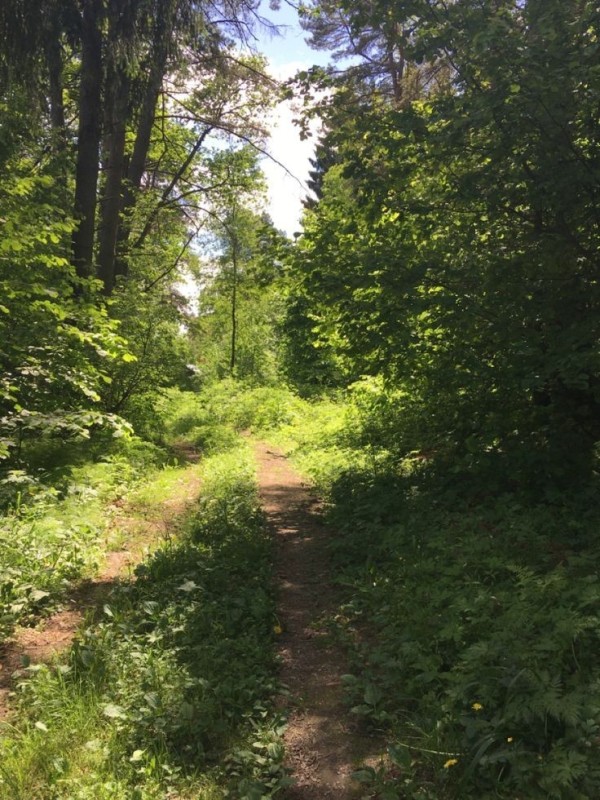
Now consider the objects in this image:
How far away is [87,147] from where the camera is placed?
31.7 feet

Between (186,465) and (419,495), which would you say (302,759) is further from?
(186,465)

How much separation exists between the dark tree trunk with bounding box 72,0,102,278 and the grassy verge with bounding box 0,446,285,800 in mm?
6781

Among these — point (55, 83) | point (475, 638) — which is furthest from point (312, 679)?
point (55, 83)

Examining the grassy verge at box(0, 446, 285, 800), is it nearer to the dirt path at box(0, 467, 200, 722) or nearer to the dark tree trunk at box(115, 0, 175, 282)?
the dirt path at box(0, 467, 200, 722)

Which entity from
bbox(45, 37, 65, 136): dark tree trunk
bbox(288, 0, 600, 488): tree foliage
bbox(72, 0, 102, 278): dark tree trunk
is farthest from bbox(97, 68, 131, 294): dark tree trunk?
bbox(288, 0, 600, 488): tree foliage

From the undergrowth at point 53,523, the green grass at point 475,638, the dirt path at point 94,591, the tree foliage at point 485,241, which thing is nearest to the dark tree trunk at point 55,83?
the tree foliage at point 485,241

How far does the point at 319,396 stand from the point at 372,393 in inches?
380

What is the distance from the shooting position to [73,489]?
7336mm

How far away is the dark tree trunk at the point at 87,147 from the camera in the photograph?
9.18 m

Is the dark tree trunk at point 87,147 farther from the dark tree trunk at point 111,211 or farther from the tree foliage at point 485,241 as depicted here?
the tree foliage at point 485,241

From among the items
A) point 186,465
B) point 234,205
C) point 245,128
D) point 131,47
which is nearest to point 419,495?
point 186,465

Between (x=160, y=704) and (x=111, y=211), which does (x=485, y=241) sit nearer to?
(x=160, y=704)

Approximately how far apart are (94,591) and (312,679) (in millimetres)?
2397

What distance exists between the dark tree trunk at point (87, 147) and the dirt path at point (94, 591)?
4674 millimetres
